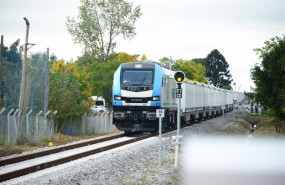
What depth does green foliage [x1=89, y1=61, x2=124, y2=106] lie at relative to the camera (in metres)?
45.5

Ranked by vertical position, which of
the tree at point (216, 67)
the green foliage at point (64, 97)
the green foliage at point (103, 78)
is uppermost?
the tree at point (216, 67)

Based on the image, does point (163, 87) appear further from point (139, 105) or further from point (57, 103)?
point (57, 103)

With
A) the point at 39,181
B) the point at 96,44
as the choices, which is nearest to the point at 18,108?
the point at 39,181

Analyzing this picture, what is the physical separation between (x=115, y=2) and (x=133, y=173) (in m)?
39.8

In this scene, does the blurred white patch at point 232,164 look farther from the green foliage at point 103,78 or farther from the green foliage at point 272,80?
the green foliage at point 103,78

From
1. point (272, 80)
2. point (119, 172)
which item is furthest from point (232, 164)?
point (272, 80)

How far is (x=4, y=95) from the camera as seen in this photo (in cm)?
1788

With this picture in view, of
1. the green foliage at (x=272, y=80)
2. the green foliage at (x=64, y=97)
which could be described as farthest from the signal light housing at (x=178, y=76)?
the green foliage at (x=272, y=80)

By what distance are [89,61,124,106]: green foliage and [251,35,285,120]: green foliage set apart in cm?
1362

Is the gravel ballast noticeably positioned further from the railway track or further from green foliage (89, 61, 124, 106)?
green foliage (89, 61, 124, 106)

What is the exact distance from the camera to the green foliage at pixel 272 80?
3562 cm

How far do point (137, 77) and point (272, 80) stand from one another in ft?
58.0

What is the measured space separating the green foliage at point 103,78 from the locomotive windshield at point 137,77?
70.8ft

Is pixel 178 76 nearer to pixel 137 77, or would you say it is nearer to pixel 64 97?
pixel 137 77
